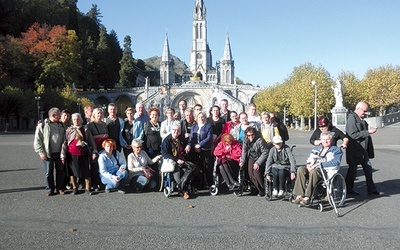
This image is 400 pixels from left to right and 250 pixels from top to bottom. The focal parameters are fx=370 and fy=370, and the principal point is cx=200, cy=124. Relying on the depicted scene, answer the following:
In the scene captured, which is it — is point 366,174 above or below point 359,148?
below

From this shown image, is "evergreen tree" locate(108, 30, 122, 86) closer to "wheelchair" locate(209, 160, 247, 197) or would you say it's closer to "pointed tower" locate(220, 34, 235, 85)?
"pointed tower" locate(220, 34, 235, 85)

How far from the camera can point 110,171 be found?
7.80m

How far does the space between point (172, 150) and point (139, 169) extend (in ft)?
2.86

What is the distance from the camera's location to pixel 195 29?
10844 centimetres

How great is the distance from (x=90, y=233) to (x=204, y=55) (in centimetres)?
10516

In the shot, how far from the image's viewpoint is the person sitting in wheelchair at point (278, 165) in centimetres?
703

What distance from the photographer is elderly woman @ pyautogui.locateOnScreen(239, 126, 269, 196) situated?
24.1 ft

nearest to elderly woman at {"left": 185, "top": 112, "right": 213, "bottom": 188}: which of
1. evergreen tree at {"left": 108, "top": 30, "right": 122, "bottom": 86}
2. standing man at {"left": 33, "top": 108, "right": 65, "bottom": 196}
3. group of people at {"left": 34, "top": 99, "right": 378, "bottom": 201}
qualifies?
group of people at {"left": 34, "top": 99, "right": 378, "bottom": 201}

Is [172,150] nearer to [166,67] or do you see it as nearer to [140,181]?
[140,181]

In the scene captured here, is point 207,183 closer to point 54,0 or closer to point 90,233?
point 90,233

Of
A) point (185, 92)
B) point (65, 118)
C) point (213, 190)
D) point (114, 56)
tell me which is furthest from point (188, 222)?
point (114, 56)

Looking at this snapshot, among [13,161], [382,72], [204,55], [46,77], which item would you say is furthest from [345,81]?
[204,55]

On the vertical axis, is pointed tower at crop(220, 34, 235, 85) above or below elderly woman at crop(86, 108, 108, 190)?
above

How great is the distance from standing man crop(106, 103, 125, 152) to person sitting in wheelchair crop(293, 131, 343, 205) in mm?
4094
